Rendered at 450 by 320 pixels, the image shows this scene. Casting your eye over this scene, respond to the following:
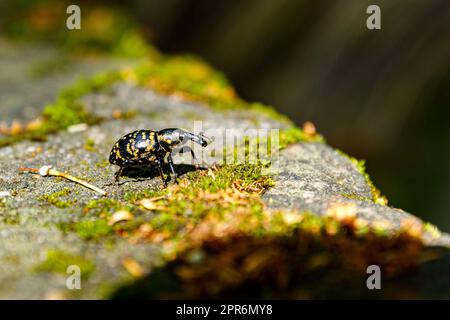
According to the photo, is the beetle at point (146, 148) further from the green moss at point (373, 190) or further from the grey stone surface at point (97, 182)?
the green moss at point (373, 190)

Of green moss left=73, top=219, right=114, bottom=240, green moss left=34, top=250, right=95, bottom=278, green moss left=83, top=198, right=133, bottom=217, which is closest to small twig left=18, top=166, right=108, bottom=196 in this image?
green moss left=83, top=198, right=133, bottom=217

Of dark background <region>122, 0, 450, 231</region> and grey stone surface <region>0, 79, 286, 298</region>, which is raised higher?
dark background <region>122, 0, 450, 231</region>

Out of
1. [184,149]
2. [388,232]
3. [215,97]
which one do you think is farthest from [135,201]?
[215,97]

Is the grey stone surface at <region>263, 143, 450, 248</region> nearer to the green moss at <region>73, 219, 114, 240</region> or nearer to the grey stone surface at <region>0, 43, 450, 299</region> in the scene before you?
the grey stone surface at <region>0, 43, 450, 299</region>

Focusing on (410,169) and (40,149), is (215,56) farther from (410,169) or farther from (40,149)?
(40,149)

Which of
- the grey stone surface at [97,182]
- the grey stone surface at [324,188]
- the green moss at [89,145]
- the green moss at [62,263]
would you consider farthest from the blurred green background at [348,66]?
the green moss at [62,263]

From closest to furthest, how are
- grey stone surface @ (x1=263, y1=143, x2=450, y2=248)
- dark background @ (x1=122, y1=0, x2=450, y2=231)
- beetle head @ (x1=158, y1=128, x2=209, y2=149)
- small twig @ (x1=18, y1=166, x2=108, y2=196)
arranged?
1. grey stone surface @ (x1=263, y1=143, x2=450, y2=248)
2. small twig @ (x1=18, y1=166, x2=108, y2=196)
3. beetle head @ (x1=158, y1=128, x2=209, y2=149)
4. dark background @ (x1=122, y1=0, x2=450, y2=231)

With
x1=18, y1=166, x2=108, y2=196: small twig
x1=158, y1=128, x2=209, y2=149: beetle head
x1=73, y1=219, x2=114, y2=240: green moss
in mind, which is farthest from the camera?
x1=158, y1=128, x2=209, y2=149: beetle head
